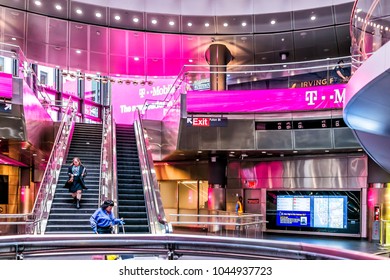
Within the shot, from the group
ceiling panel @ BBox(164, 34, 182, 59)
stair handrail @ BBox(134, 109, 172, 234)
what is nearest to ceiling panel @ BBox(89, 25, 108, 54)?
ceiling panel @ BBox(164, 34, 182, 59)

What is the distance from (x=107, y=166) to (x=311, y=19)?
1199 centimetres

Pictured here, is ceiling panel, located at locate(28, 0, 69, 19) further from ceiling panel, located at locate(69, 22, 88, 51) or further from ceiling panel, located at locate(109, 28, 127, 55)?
ceiling panel, located at locate(109, 28, 127, 55)

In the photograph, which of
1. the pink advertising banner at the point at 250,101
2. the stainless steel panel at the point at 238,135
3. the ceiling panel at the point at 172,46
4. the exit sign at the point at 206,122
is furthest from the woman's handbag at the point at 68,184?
the ceiling panel at the point at 172,46

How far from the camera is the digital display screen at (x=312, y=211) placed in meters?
18.9

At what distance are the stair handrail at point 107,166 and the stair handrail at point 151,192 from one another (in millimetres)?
889

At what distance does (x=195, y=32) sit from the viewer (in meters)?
21.5

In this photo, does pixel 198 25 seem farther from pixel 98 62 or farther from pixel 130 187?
pixel 130 187

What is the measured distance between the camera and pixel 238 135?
1742 cm

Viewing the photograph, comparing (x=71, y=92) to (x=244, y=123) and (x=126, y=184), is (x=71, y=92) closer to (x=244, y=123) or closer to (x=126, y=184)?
(x=244, y=123)

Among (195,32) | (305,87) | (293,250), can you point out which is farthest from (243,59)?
(293,250)

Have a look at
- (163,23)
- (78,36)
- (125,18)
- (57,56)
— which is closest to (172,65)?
(163,23)

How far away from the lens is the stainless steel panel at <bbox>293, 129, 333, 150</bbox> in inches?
664

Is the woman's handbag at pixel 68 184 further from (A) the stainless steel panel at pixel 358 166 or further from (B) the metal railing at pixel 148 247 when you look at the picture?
(A) the stainless steel panel at pixel 358 166
